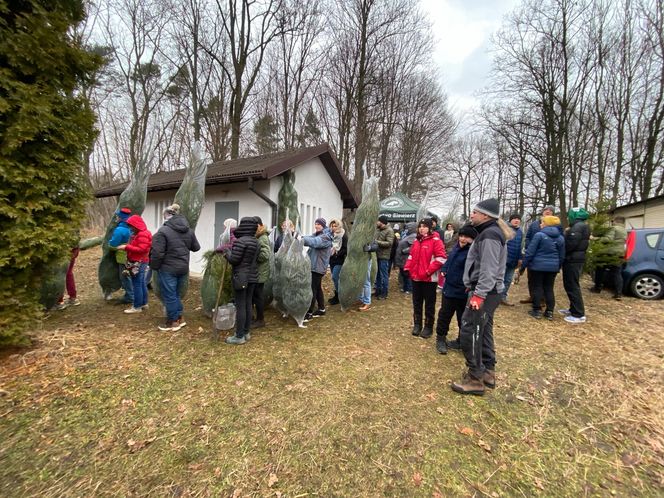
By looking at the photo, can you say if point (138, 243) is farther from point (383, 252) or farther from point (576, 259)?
point (576, 259)

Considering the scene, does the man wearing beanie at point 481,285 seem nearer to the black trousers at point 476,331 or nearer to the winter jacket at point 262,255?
the black trousers at point 476,331

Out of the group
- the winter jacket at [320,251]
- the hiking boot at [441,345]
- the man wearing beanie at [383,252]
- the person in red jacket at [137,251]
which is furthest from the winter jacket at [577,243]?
the person in red jacket at [137,251]

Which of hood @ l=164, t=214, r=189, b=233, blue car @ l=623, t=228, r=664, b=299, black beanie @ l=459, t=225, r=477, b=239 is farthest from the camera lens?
blue car @ l=623, t=228, r=664, b=299

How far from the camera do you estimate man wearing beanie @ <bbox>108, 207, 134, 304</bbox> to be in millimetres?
5398

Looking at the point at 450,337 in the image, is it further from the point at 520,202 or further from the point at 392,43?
the point at 520,202

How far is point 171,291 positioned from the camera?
4.64 meters

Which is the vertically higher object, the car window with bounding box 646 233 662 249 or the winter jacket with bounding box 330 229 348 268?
the car window with bounding box 646 233 662 249

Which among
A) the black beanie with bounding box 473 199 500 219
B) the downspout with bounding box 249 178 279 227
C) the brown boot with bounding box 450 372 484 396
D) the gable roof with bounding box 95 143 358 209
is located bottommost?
the brown boot with bounding box 450 372 484 396

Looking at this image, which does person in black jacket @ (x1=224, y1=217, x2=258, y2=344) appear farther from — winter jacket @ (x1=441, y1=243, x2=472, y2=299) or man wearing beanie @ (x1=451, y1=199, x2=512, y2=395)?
man wearing beanie @ (x1=451, y1=199, x2=512, y2=395)

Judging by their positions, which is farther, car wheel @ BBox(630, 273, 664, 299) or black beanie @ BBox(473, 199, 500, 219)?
car wheel @ BBox(630, 273, 664, 299)

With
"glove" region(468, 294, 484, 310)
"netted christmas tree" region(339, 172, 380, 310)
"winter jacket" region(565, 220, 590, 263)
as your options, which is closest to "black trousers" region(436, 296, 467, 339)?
"glove" region(468, 294, 484, 310)

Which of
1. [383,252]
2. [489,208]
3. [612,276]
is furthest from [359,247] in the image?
[612,276]

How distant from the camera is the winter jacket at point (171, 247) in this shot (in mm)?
4434

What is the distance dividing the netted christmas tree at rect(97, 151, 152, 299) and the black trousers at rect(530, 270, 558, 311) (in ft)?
25.1
